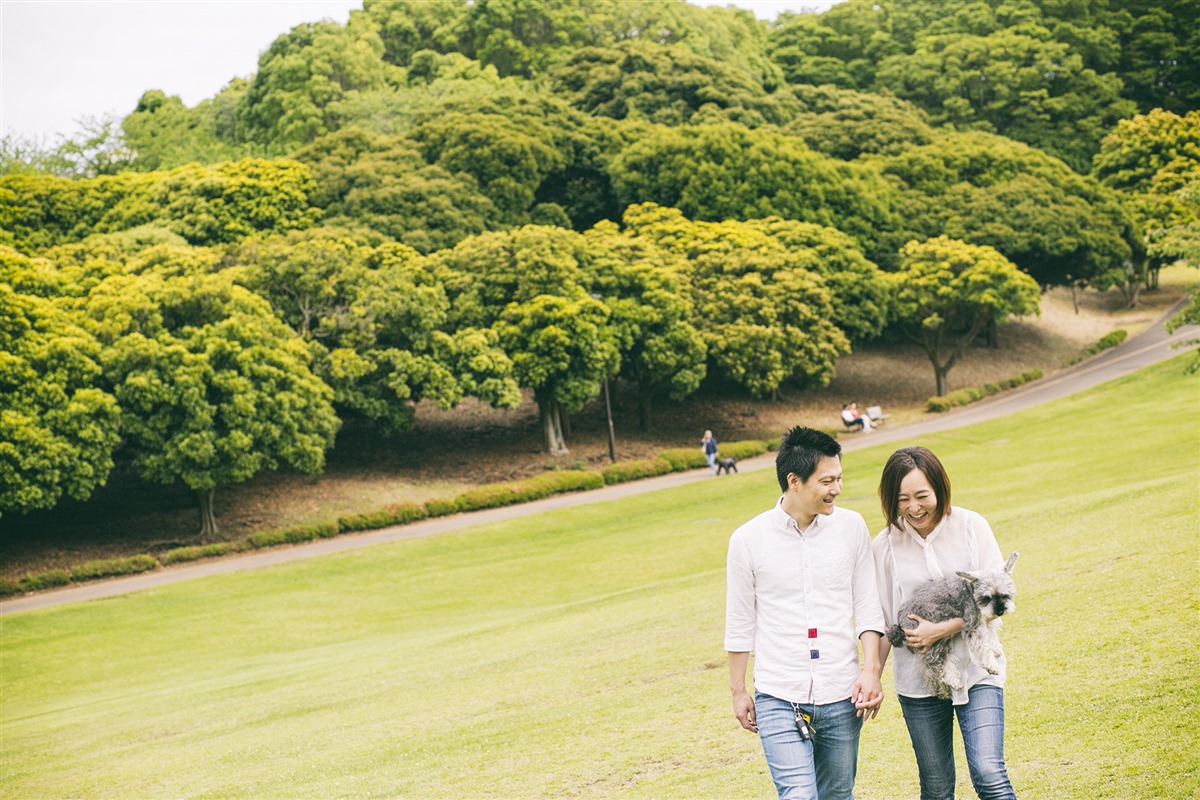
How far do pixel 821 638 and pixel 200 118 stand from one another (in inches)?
3829

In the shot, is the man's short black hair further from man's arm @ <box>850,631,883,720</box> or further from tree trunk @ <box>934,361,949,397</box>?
tree trunk @ <box>934,361,949,397</box>

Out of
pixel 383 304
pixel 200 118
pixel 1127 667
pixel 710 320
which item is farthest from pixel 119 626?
pixel 200 118

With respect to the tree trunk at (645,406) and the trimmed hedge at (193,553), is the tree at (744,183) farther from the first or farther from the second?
the trimmed hedge at (193,553)

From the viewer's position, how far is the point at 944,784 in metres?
5.59

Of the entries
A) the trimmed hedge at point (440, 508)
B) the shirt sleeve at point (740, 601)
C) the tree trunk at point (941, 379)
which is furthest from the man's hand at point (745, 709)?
the tree trunk at point (941, 379)

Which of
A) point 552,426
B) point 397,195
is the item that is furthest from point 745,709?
point 397,195

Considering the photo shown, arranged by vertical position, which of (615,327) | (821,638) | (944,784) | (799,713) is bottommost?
(944,784)

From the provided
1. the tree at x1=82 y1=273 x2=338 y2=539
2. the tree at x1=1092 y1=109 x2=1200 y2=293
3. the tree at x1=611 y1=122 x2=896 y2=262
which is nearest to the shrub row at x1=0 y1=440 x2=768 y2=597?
the tree at x1=82 y1=273 x2=338 y2=539

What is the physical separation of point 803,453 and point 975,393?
168 ft

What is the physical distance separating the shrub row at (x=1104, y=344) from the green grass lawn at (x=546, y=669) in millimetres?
29856

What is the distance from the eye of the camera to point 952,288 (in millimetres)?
54406

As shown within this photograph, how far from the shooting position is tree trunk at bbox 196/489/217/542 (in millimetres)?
36656

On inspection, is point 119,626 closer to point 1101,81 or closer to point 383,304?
point 383,304

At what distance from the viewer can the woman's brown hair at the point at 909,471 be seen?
5.47 meters
